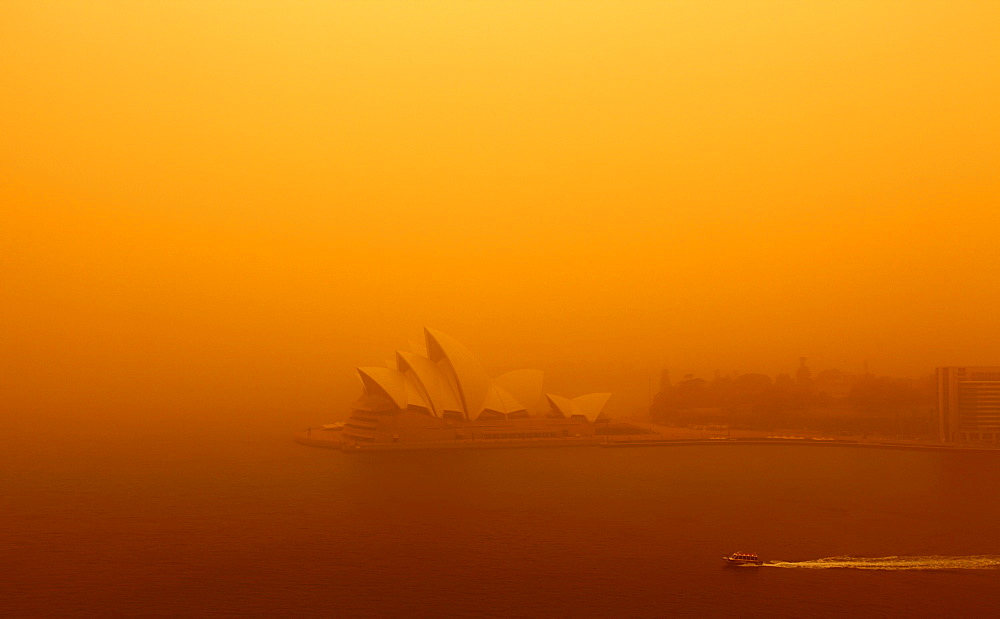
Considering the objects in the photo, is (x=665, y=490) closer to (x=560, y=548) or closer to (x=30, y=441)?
(x=560, y=548)

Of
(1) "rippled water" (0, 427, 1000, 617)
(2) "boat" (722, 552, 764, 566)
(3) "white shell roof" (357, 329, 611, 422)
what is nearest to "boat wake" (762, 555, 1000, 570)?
(1) "rippled water" (0, 427, 1000, 617)

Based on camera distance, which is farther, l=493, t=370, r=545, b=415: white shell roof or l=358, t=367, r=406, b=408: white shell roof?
l=493, t=370, r=545, b=415: white shell roof

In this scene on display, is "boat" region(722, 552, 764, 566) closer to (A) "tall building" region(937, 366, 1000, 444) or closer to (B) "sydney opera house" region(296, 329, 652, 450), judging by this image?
(B) "sydney opera house" region(296, 329, 652, 450)

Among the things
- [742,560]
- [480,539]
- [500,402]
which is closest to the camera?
[742,560]

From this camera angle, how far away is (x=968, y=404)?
42.7m

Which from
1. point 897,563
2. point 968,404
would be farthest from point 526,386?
point 897,563

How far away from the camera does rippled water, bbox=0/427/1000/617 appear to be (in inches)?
544

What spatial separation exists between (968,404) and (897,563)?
103 feet

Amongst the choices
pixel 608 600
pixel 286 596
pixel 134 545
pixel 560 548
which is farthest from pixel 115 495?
pixel 608 600

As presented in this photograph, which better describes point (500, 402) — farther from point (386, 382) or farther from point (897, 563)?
point (897, 563)

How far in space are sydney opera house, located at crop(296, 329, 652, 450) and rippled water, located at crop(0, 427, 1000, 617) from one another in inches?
227

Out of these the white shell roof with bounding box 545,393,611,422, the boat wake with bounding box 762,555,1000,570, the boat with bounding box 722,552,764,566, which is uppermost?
the white shell roof with bounding box 545,393,611,422

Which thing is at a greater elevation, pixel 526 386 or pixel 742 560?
pixel 526 386

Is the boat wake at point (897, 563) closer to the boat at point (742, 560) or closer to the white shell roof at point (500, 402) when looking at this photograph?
the boat at point (742, 560)
